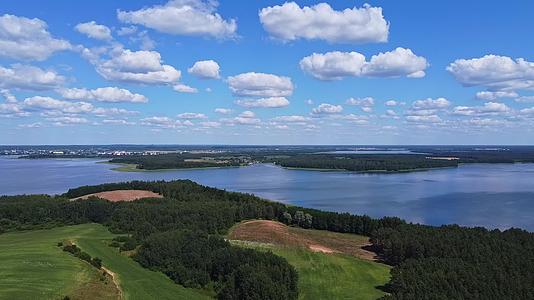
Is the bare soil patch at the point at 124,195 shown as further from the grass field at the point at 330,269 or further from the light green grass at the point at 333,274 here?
the light green grass at the point at 333,274

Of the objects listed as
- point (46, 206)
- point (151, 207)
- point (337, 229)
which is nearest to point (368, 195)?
point (337, 229)

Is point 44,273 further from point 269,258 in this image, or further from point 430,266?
point 430,266

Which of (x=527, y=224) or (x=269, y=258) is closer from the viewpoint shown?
(x=269, y=258)

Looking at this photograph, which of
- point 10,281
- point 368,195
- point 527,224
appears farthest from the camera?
point 368,195

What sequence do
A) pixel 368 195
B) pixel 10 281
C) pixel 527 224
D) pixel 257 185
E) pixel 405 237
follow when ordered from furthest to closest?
1. pixel 257 185
2. pixel 368 195
3. pixel 527 224
4. pixel 405 237
5. pixel 10 281

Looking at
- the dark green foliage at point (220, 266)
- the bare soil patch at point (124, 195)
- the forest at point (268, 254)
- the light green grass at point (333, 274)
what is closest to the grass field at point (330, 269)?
the light green grass at point (333, 274)

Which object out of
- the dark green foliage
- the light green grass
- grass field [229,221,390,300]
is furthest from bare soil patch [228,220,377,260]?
the dark green foliage
